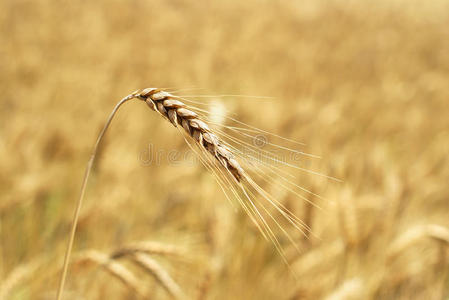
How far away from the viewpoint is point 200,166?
1.97m

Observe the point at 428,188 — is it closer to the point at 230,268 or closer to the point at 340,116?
the point at 340,116

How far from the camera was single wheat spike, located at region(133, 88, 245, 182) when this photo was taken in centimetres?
58

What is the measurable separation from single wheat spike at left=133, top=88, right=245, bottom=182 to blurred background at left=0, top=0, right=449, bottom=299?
0.15 meters

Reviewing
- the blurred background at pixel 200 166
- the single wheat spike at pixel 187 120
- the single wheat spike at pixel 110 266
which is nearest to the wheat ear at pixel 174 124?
the single wheat spike at pixel 187 120

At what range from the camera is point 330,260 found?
144 centimetres

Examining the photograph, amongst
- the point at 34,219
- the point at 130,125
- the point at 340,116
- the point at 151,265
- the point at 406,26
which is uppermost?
the point at 406,26

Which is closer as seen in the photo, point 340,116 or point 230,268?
point 230,268

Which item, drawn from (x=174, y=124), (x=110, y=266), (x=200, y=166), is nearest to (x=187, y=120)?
(x=174, y=124)

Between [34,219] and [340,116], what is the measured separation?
2.25 meters

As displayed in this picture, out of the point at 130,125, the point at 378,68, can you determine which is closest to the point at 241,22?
the point at 378,68

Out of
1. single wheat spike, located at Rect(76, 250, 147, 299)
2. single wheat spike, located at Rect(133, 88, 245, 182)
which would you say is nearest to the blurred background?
single wheat spike, located at Rect(76, 250, 147, 299)

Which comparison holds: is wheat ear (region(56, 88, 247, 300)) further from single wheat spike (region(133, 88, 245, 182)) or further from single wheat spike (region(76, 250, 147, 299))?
single wheat spike (region(76, 250, 147, 299))

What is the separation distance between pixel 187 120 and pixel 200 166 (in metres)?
1.37

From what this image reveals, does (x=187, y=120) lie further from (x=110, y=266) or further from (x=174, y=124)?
(x=110, y=266)
